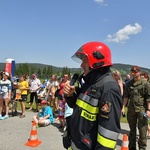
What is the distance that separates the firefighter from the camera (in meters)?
1.86

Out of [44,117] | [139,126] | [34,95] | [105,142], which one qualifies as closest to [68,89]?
[105,142]

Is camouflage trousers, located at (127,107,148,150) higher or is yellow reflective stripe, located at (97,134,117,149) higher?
yellow reflective stripe, located at (97,134,117,149)

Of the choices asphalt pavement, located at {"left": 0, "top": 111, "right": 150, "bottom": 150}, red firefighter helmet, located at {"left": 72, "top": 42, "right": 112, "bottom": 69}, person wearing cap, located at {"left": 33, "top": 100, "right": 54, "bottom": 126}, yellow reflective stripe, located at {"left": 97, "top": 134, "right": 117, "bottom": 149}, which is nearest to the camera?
yellow reflective stripe, located at {"left": 97, "top": 134, "right": 117, "bottom": 149}

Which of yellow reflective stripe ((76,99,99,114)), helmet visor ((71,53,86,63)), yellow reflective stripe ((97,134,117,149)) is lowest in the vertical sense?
yellow reflective stripe ((97,134,117,149))

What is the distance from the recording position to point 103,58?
2086 millimetres

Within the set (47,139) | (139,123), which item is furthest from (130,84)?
(47,139)

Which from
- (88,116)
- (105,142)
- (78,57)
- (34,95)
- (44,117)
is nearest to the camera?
(105,142)

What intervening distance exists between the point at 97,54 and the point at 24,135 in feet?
18.0

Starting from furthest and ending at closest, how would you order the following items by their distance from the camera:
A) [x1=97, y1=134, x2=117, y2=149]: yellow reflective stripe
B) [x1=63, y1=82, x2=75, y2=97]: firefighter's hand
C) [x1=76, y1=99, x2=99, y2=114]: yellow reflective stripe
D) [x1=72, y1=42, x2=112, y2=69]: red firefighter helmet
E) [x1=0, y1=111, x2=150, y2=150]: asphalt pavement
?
[x1=0, y1=111, x2=150, y2=150]: asphalt pavement → [x1=63, y1=82, x2=75, y2=97]: firefighter's hand → [x1=72, y1=42, x2=112, y2=69]: red firefighter helmet → [x1=76, y1=99, x2=99, y2=114]: yellow reflective stripe → [x1=97, y1=134, x2=117, y2=149]: yellow reflective stripe

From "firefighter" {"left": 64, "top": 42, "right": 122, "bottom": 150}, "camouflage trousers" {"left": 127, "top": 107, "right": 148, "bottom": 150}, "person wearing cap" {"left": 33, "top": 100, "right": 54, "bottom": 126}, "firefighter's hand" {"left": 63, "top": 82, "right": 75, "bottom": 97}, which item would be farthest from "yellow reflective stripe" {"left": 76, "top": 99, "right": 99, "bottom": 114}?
"person wearing cap" {"left": 33, "top": 100, "right": 54, "bottom": 126}

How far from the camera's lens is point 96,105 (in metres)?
1.96

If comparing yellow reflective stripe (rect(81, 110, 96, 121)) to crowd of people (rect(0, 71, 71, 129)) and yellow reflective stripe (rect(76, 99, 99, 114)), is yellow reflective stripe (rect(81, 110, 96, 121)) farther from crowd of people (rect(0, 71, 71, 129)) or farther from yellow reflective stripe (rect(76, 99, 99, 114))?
crowd of people (rect(0, 71, 71, 129))

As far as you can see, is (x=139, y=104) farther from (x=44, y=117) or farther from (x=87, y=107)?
(x=44, y=117)

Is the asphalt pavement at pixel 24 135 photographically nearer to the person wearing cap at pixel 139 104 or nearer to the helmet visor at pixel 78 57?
the person wearing cap at pixel 139 104
